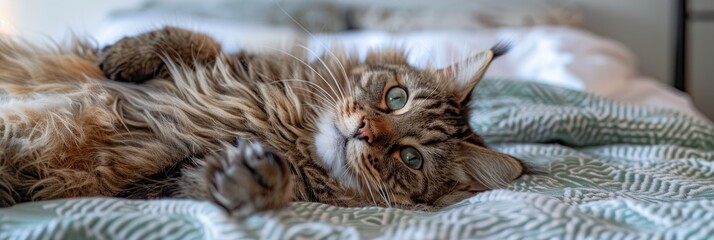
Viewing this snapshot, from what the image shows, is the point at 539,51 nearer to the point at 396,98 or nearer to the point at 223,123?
the point at 396,98

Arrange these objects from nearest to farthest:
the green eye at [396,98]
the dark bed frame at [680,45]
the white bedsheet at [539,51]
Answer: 1. the green eye at [396,98]
2. the white bedsheet at [539,51]
3. the dark bed frame at [680,45]

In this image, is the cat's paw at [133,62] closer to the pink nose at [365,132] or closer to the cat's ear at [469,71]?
the pink nose at [365,132]

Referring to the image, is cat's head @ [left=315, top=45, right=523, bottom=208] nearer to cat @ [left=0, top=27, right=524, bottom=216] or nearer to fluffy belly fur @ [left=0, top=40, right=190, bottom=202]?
cat @ [left=0, top=27, right=524, bottom=216]

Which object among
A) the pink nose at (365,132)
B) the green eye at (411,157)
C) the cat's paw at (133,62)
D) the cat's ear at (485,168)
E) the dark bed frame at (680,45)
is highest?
the cat's paw at (133,62)

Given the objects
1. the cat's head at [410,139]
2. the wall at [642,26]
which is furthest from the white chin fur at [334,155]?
the wall at [642,26]

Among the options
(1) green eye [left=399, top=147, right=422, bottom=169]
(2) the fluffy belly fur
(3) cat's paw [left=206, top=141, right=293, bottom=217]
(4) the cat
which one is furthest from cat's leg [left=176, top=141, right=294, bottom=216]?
(1) green eye [left=399, top=147, right=422, bottom=169]

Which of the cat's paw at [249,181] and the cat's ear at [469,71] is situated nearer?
the cat's paw at [249,181]
